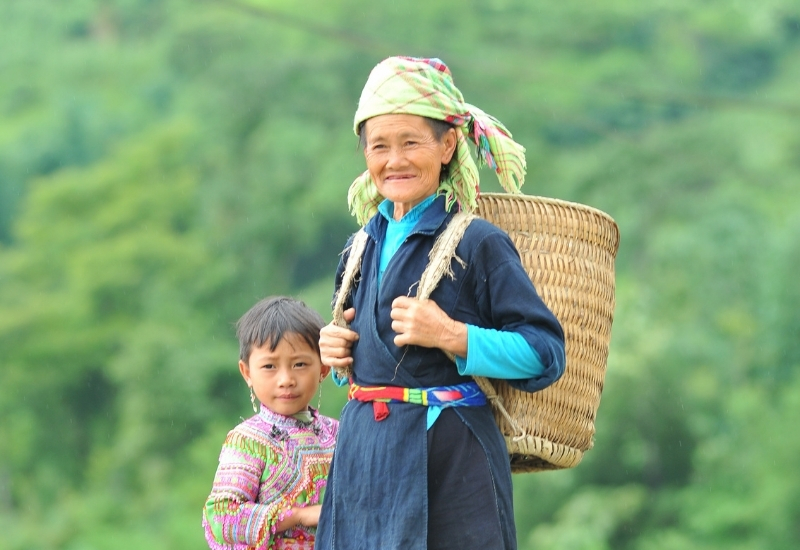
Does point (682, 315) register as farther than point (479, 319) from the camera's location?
Yes

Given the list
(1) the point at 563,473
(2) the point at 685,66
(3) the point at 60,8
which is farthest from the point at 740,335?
(3) the point at 60,8

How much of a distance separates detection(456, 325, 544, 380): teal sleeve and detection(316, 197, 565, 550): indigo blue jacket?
0.9 inches

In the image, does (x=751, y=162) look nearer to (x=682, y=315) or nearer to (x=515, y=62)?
(x=682, y=315)

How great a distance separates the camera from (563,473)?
73.3 feet

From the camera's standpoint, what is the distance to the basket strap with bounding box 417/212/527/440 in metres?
2.68

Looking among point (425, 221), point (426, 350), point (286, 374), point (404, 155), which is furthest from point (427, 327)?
point (286, 374)

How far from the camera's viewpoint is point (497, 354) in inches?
103

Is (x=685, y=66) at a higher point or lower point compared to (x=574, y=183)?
higher

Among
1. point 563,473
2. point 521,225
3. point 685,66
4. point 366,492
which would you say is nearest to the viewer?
point 366,492

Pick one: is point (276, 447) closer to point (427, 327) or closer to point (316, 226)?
point (427, 327)

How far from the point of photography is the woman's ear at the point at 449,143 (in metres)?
2.79

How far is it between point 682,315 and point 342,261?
2347cm

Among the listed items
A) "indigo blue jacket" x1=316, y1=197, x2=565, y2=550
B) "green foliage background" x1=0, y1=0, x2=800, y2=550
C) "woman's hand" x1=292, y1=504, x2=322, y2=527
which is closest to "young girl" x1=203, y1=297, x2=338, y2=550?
"woman's hand" x1=292, y1=504, x2=322, y2=527

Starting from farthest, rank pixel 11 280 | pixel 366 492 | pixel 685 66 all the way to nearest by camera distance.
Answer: pixel 685 66 < pixel 11 280 < pixel 366 492
